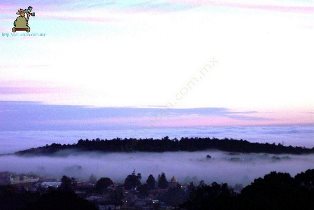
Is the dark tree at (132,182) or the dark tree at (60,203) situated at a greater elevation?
the dark tree at (132,182)

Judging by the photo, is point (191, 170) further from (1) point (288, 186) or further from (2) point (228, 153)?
(1) point (288, 186)

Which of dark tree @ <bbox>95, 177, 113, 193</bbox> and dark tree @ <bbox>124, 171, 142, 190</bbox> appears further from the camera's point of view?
dark tree @ <bbox>124, 171, 142, 190</bbox>

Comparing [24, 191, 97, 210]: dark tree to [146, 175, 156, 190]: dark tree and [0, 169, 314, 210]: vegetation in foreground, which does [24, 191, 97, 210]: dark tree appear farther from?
[146, 175, 156, 190]: dark tree

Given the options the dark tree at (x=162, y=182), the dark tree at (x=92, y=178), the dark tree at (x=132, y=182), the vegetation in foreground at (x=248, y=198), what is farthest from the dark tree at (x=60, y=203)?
the dark tree at (x=92, y=178)

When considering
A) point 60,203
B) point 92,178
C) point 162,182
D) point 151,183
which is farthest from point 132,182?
A: point 60,203

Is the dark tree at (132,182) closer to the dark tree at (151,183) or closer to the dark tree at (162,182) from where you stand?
the dark tree at (151,183)

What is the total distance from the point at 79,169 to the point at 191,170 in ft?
42.7

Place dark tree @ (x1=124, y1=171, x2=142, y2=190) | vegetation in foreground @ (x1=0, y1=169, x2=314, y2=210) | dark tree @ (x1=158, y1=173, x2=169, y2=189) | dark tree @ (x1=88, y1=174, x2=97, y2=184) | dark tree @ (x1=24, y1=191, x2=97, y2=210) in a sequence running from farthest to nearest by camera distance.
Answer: dark tree @ (x1=88, y1=174, x2=97, y2=184) → dark tree @ (x1=158, y1=173, x2=169, y2=189) → dark tree @ (x1=124, y1=171, x2=142, y2=190) → dark tree @ (x1=24, y1=191, x2=97, y2=210) → vegetation in foreground @ (x1=0, y1=169, x2=314, y2=210)

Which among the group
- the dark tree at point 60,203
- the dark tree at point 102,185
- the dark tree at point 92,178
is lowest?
the dark tree at point 60,203

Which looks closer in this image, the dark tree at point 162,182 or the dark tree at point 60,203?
the dark tree at point 60,203

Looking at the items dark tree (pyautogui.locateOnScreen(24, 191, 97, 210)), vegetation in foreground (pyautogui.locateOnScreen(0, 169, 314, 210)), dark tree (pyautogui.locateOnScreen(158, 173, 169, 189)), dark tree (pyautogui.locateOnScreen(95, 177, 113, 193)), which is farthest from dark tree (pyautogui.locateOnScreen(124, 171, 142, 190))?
dark tree (pyautogui.locateOnScreen(24, 191, 97, 210))

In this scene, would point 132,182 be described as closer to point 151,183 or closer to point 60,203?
point 151,183

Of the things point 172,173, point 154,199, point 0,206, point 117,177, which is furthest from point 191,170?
point 0,206

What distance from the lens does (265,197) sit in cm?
2994
